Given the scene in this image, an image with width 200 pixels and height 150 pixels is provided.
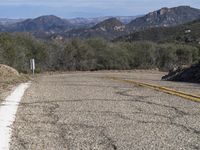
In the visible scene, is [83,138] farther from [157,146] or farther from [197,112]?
[197,112]

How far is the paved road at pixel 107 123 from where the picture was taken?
6.76m

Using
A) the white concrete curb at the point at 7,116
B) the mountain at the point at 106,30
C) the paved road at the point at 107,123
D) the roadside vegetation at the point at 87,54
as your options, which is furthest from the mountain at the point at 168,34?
the paved road at the point at 107,123

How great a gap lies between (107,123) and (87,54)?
56.5m

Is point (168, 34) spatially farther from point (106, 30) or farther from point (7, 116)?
point (7, 116)

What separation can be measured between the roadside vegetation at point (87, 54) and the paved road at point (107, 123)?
157 feet

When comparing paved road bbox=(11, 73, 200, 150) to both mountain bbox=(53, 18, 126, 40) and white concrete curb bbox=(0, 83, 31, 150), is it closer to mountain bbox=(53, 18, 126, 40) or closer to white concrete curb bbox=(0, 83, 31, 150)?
white concrete curb bbox=(0, 83, 31, 150)

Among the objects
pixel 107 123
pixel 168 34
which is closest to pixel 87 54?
pixel 107 123

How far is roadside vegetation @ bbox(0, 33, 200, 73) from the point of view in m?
62.4

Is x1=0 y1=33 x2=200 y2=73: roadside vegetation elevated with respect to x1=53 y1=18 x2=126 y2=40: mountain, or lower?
lower

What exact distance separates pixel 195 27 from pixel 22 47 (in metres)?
65.4

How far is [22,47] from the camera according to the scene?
199 ft

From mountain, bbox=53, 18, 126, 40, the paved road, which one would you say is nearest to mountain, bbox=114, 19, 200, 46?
mountain, bbox=53, 18, 126, 40

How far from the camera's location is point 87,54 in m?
64.7

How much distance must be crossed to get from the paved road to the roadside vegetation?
4781 cm
